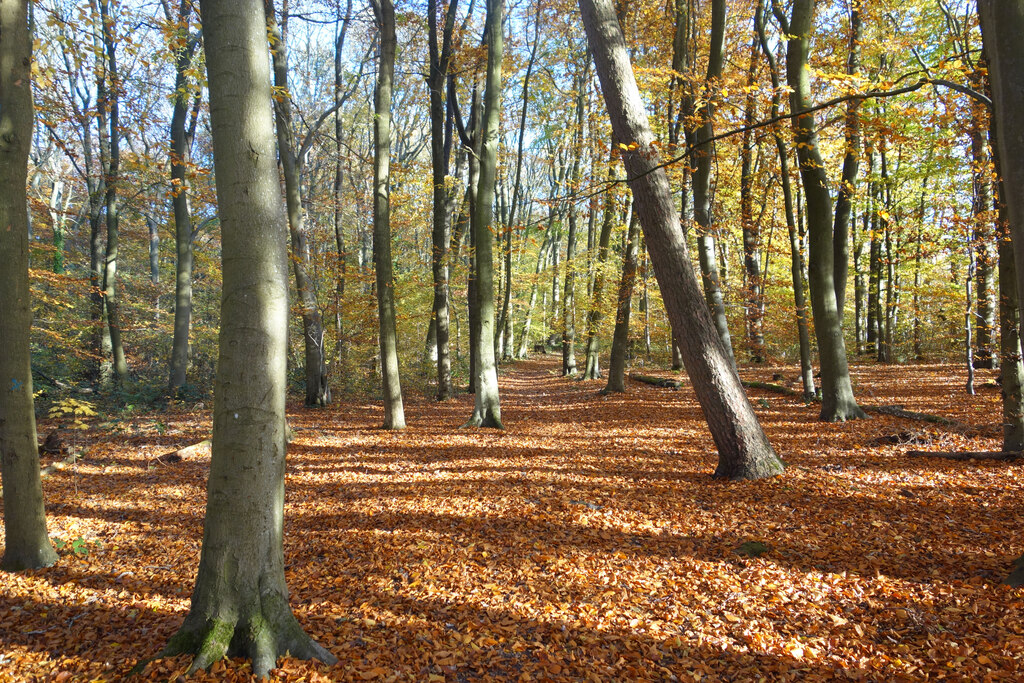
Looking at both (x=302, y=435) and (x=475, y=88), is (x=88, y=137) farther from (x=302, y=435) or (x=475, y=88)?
(x=302, y=435)

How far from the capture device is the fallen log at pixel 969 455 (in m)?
6.12

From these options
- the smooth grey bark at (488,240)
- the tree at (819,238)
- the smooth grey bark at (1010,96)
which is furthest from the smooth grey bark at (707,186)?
the smooth grey bark at (1010,96)

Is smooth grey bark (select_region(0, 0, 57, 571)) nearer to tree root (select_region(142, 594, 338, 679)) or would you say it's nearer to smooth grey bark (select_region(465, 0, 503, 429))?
tree root (select_region(142, 594, 338, 679))

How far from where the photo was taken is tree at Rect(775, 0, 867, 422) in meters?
8.75

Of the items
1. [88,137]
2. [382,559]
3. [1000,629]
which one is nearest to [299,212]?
[88,137]

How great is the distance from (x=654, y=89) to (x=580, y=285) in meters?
14.6

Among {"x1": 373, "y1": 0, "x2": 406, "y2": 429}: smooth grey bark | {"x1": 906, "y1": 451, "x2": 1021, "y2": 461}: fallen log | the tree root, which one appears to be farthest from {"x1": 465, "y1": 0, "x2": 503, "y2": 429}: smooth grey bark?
the tree root

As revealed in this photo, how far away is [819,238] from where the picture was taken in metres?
9.04

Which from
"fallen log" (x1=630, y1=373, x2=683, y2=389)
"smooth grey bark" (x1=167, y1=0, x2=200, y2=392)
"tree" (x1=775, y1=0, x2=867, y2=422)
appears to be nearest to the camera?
"tree" (x1=775, y1=0, x2=867, y2=422)

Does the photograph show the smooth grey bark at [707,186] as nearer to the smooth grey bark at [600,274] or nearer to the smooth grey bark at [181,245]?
the smooth grey bark at [600,274]

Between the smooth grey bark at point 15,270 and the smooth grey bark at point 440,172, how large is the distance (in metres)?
9.47

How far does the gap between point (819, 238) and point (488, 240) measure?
578 cm

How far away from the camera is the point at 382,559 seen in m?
4.61

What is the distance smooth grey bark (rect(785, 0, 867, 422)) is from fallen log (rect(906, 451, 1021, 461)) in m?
2.51
